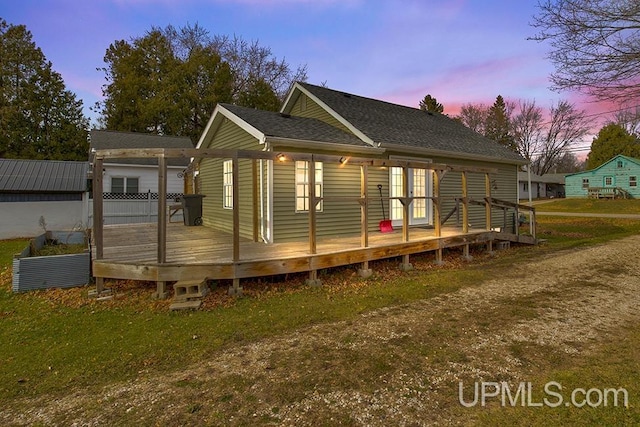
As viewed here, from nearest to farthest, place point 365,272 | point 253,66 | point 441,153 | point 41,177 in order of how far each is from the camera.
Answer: point 365,272 → point 441,153 → point 41,177 → point 253,66

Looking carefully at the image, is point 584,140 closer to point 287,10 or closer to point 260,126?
point 287,10

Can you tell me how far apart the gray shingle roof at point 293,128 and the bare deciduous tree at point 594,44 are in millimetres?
6431

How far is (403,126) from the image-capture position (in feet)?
39.4

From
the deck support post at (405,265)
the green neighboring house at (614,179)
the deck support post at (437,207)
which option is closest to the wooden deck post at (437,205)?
the deck support post at (437,207)

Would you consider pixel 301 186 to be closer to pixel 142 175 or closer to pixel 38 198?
pixel 142 175

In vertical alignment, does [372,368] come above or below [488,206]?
below

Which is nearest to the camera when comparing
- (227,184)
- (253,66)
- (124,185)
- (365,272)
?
(365,272)

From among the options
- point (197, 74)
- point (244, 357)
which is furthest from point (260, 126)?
point (197, 74)

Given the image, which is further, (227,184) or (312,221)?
(227,184)

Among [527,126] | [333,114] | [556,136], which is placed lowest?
[333,114]

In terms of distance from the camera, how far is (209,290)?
18.8 ft

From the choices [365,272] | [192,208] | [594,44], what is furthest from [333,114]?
[594,44]

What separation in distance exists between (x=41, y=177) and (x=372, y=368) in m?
18.7

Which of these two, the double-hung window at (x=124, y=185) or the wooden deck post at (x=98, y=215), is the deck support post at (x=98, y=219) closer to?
the wooden deck post at (x=98, y=215)
